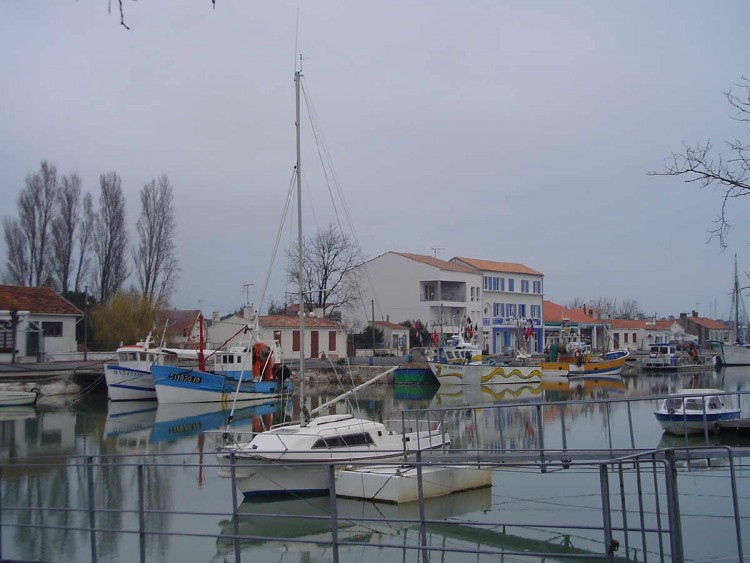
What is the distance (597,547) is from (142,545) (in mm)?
8141

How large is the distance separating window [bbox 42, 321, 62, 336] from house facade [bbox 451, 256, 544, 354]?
40.9m

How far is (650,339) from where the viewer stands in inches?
4441

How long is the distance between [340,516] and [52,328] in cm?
4438

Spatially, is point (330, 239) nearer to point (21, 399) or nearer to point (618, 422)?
point (21, 399)

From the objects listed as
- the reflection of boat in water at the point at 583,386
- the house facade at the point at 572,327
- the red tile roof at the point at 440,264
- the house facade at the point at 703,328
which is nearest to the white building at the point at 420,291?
the red tile roof at the point at 440,264

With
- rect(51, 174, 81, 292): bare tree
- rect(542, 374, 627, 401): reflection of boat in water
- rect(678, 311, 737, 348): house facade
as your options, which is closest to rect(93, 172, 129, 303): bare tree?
rect(51, 174, 81, 292): bare tree

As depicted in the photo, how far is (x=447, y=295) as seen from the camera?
78.2 m

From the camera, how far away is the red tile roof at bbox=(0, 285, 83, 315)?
1966 inches

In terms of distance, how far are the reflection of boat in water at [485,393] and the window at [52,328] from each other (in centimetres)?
2608

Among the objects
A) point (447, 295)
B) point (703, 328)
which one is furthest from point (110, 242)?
point (703, 328)

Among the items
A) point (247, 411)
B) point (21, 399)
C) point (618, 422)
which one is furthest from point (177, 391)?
point (618, 422)

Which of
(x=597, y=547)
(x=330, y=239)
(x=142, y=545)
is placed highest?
(x=330, y=239)

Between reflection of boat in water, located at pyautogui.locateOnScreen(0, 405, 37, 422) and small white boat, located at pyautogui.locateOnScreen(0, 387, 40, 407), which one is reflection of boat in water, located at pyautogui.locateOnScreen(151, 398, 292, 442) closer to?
reflection of boat in water, located at pyautogui.locateOnScreen(0, 405, 37, 422)

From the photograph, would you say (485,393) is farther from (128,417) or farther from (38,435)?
(38,435)
